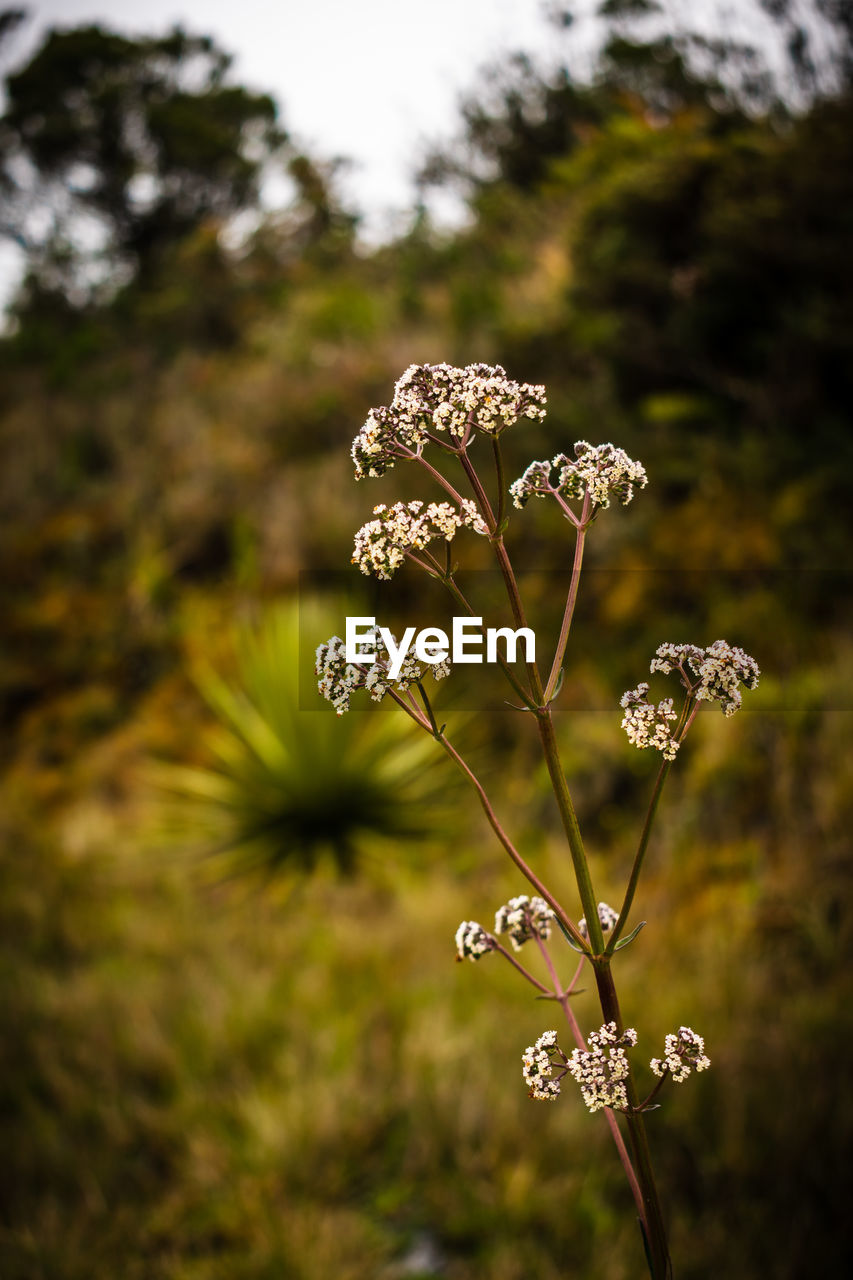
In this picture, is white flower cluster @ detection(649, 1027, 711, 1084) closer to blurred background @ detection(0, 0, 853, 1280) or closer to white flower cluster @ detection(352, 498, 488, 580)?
white flower cluster @ detection(352, 498, 488, 580)

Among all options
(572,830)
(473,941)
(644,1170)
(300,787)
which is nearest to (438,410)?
(572,830)

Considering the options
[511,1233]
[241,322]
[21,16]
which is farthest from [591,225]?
[21,16]

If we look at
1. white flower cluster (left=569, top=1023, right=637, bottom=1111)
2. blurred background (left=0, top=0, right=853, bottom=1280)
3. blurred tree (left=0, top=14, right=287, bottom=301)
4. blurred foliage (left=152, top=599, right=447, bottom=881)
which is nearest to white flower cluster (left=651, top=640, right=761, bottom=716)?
white flower cluster (left=569, top=1023, right=637, bottom=1111)

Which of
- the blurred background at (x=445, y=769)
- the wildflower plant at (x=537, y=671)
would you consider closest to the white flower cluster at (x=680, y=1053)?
the wildflower plant at (x=537, y=671)

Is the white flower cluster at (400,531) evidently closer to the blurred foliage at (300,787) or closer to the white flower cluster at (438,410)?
the white flower cluster at (438,410)

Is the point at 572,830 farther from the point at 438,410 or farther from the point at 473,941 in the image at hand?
the point at 438,410
